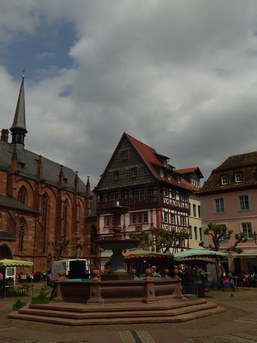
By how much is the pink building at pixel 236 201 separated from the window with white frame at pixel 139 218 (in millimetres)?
8258

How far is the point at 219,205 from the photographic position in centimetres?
3769

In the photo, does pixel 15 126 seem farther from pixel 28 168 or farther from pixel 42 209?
pixel 42 209

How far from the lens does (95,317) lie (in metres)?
11.9

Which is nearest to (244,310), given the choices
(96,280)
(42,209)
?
(96,280)

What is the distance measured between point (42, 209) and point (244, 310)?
47626mm

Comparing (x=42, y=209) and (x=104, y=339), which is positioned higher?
(x=42, y=209)

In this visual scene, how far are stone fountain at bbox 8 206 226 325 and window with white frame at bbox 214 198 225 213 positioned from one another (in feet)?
75.3

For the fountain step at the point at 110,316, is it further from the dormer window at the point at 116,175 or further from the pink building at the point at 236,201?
the dormer window at the point at 116,175

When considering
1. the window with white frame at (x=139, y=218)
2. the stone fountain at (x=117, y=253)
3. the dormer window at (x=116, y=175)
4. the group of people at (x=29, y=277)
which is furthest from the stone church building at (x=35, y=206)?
the stone fountain at (x=117, y=253)

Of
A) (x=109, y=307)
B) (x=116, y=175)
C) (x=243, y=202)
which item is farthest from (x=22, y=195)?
(x=109, y=307)

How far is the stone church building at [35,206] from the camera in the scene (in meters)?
46.6

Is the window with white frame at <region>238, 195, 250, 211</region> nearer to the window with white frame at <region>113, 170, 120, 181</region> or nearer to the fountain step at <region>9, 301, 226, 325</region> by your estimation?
the window with white frame at <region>113, 170, 120, 181</region>

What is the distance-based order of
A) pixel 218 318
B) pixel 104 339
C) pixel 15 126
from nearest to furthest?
pixel 104 339 → pixel 218 318 → pixel 15 126

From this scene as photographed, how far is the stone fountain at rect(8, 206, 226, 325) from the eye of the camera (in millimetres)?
11956
